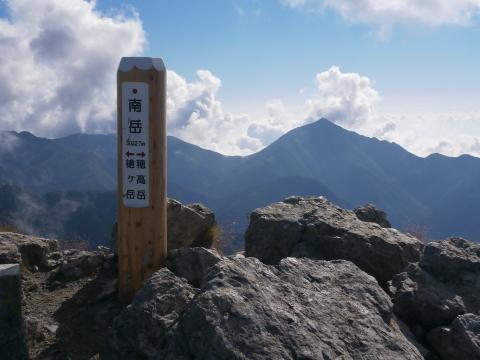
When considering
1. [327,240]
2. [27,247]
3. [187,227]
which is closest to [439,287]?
[327,240]

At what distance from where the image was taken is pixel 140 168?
7996 mm

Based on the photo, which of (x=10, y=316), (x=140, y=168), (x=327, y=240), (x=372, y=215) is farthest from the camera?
(x=372, y=215)

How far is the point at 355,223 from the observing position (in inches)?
344

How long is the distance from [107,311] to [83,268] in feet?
6.79

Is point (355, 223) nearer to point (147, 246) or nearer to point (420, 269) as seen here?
point (420, 269)

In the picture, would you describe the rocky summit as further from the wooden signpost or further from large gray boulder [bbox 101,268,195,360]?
the wooden signpost

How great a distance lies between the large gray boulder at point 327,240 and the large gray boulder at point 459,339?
6.02ft

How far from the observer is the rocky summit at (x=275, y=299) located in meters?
4.59

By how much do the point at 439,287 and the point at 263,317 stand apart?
3587 millimetres

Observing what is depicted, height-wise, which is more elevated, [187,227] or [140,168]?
[140,168]

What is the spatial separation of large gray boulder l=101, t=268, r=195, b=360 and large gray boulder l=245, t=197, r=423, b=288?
2.94 meters

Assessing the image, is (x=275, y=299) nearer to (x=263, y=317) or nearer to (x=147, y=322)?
(x=263, y=317)

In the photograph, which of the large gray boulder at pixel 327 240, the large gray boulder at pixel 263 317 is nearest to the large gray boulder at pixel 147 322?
the large gray boulder at pixel 263 317

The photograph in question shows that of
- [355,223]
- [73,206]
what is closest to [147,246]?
[355,223]
